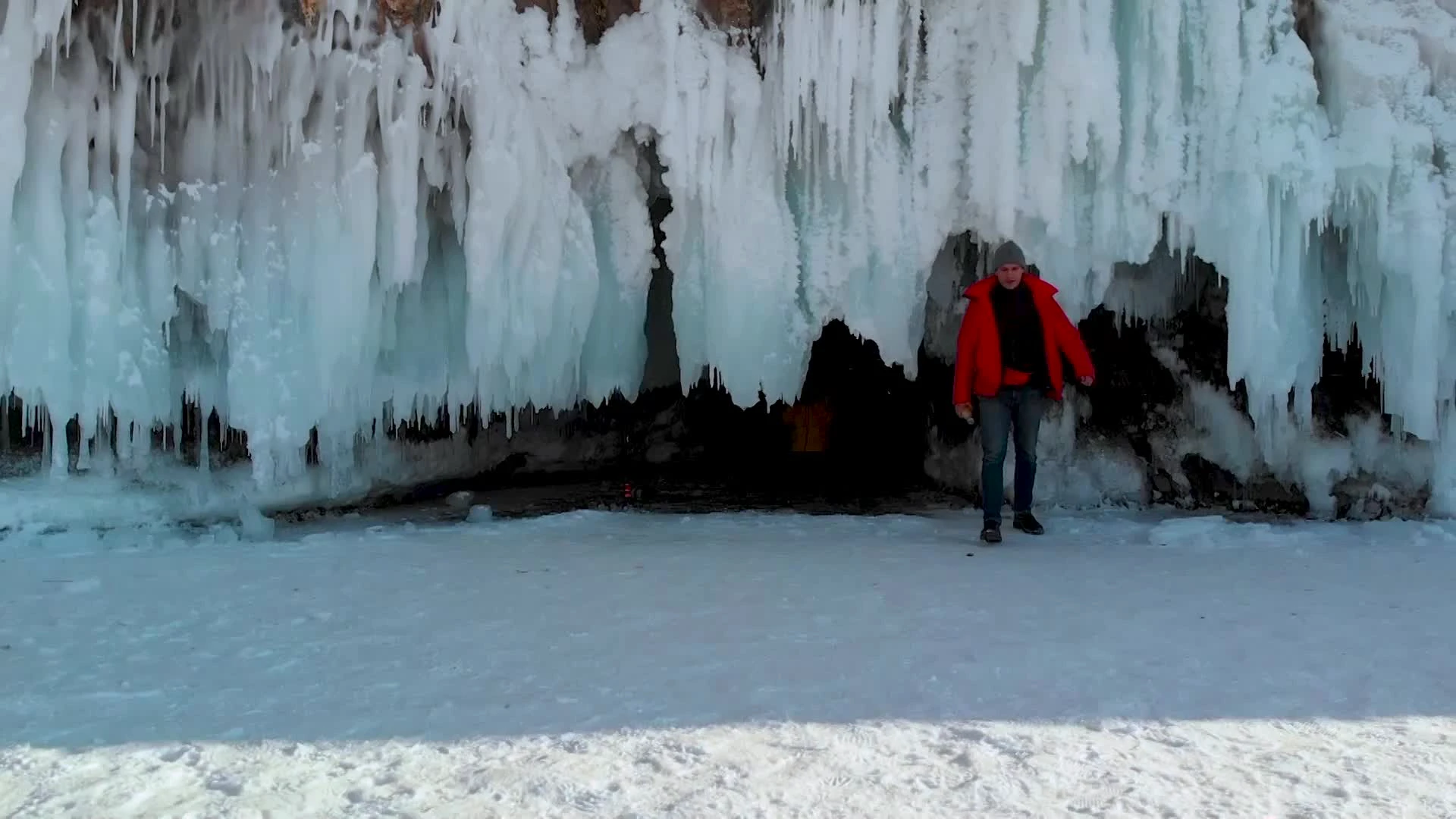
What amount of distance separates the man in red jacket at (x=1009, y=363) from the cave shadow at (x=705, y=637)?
0.41 m

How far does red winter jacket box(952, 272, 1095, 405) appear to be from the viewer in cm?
445

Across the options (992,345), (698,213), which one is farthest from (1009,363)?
(698,213)

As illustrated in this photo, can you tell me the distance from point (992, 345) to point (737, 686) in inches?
103

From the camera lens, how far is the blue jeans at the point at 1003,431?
442 cm

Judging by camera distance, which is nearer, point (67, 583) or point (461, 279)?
point (67, 583)

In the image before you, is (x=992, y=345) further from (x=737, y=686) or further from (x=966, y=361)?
(x=737, y=686)

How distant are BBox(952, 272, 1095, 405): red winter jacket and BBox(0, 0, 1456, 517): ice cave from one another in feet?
3.27

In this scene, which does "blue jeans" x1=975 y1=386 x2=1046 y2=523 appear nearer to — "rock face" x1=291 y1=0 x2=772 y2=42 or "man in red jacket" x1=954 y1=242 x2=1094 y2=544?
"man in red jacket" x1=954 y1=242 x2=1094 y2=544

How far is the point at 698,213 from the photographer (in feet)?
19.3

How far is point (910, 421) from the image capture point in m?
9.16

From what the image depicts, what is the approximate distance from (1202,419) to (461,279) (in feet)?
15.2

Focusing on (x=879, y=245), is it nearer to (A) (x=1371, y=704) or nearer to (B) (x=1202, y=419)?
(B) (x=1202, y=419)

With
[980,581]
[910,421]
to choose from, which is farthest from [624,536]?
[910,421]

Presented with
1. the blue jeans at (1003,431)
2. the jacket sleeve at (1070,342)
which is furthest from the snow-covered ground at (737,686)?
the jacket sleeve at (1070,342)
